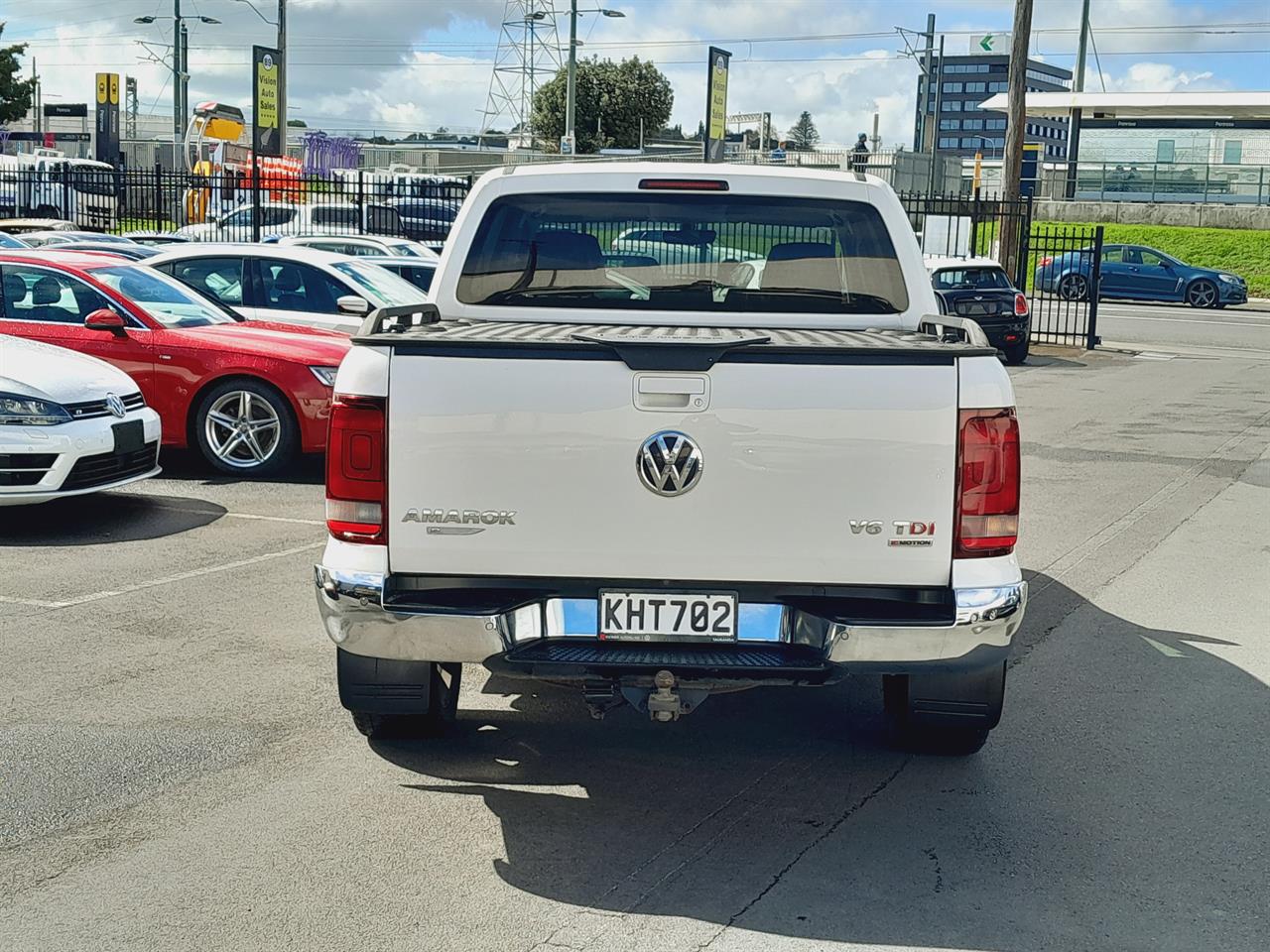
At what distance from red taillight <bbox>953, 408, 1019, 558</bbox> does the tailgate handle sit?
0.74m

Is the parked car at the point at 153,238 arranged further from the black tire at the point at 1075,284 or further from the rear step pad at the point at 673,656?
the rear step pad at the point at 673,656

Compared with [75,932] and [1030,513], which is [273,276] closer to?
[1030,513]

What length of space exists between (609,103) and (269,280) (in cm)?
7813

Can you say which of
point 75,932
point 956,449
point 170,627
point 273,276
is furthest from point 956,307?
point 75,932

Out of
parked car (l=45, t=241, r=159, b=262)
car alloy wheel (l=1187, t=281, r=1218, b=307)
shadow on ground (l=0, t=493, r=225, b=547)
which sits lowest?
shadow on ground (l=0, t=493, r=225, b=547)

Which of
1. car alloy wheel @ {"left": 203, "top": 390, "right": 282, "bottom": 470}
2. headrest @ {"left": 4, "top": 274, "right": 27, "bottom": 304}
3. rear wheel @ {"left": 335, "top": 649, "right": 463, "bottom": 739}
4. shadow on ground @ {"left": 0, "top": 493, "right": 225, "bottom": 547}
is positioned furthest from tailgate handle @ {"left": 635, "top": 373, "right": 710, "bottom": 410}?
headrest @ {"left": 4, "top": 274, "right": 27, "bottom": 304}

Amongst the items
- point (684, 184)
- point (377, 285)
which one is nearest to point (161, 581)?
point (684, 184)

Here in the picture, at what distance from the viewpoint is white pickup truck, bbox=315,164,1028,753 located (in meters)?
4.20

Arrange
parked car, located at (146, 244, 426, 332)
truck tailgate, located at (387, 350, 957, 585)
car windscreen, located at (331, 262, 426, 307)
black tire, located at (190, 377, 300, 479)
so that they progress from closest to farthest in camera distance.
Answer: truck tailgate, located at (387, 350, 957, 585), black tire, located at (190, 377, 300, 479), parked car, located at (146, 244, 426, 332), car windscreen, located at (331, 262, 426, 307)

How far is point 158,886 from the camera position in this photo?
13.2 ft

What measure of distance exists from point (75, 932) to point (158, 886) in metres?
0.31

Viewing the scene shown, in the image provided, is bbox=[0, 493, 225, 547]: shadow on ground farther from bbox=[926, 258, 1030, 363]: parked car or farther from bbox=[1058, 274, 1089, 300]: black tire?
bbox=[1058, 274, 1089, 300]: black tire

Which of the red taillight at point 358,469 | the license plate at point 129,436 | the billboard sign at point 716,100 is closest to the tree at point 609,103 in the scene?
the billboard sign at point 716,100

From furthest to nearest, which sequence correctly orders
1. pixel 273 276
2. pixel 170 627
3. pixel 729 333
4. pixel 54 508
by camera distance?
pixel 273 276 < pixel 54 508 < pixel 170 627 < pixel 729 333
